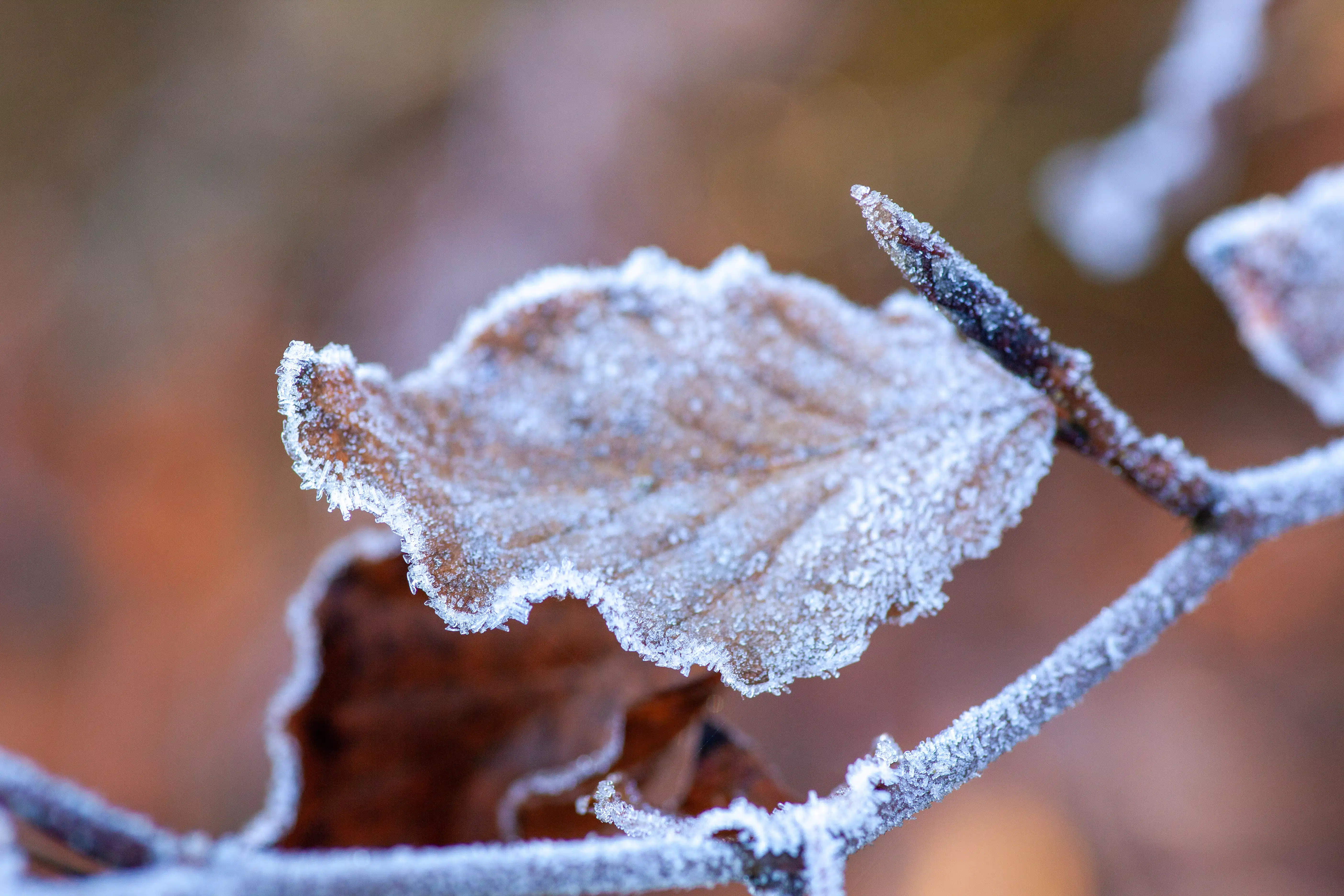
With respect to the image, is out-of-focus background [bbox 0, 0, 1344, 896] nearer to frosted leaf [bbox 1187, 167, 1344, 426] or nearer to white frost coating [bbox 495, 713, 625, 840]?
frosted leaf [bbox 1187, 167, 1344, 426]

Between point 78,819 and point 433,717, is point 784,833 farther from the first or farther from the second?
point 433,717

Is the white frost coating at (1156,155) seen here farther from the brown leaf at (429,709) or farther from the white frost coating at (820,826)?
the white frost coating at (820,826)

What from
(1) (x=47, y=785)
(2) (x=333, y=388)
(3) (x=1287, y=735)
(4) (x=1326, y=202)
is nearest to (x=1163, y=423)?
(3) (x=1287, y=735)

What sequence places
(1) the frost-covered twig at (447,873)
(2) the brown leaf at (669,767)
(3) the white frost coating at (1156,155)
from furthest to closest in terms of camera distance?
(3) the white frost coating at (1156,155) → (2) the brown leaf at (669,767) → (1) the frost-covered twig at (447,873)

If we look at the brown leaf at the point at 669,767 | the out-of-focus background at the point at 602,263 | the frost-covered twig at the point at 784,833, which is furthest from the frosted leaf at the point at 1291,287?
the out-of-focus background at the point at 602,263

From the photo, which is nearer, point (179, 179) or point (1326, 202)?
point (1326, 202)

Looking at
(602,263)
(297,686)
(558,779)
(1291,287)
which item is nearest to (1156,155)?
Result: (1291,287)

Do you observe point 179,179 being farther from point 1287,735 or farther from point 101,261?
point 1287,735
